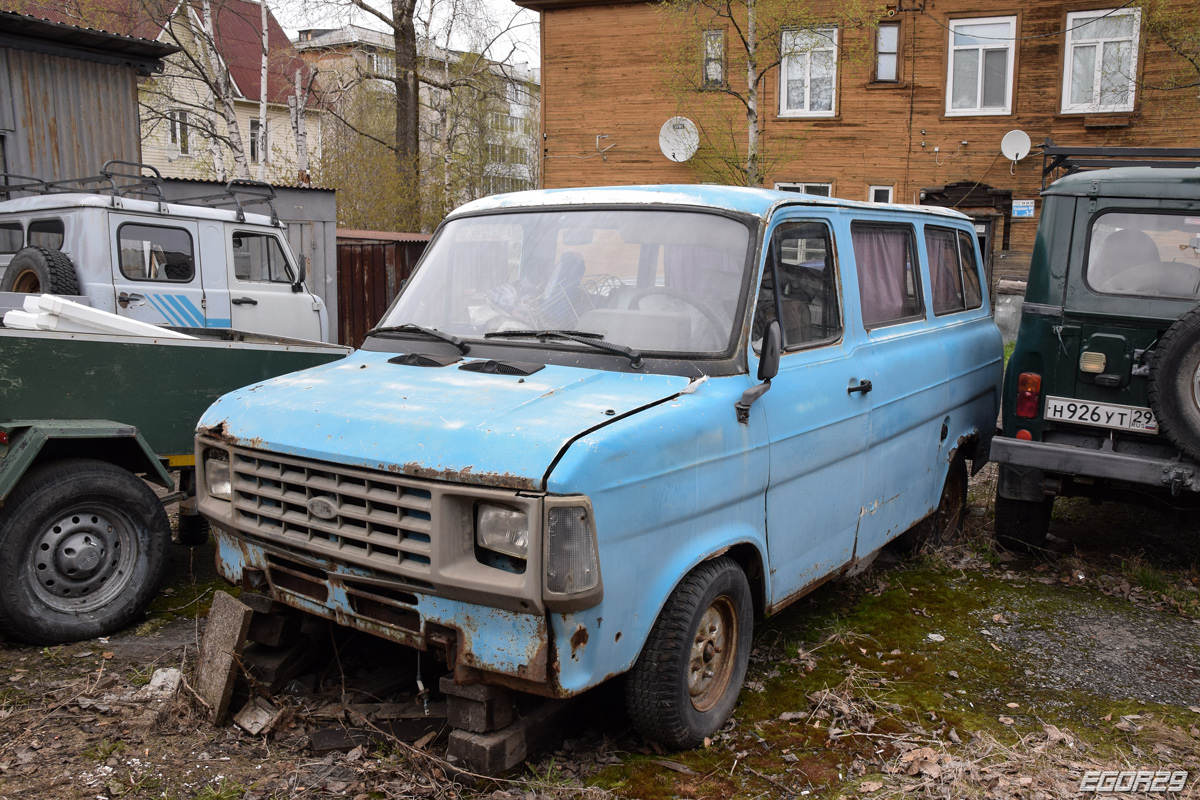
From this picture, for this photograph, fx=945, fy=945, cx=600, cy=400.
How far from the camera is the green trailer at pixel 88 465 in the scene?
4.37m

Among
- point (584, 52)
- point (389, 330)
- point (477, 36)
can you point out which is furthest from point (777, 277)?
point (477, 36)

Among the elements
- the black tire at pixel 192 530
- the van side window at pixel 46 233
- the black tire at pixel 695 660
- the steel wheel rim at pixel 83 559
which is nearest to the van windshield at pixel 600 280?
the black tire at pixel 695 660

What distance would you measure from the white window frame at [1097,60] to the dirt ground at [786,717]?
16.0 meters

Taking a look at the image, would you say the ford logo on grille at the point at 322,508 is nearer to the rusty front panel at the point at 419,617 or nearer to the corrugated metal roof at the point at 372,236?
the rusty front panel at the point at 419,617

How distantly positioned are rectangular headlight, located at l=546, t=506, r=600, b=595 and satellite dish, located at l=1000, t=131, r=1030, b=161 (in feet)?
59.2

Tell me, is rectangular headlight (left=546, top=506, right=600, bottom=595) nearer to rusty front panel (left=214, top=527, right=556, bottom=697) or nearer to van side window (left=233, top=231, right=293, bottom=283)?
rusty front panel (left=214, top=527, right=556, bottom=697)

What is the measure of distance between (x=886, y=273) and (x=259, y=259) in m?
6.28

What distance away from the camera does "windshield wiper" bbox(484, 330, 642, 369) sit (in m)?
3.65

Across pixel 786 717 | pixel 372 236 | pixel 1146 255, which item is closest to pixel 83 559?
pixel 786 717

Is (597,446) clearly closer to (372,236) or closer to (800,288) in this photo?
(800,288)

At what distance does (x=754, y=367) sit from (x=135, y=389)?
10.7 feet

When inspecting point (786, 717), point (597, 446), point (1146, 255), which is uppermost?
point (1146, 255)

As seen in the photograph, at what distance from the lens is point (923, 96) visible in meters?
19.7

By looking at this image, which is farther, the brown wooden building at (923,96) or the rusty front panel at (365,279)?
the brown wooden building at (923,96)
